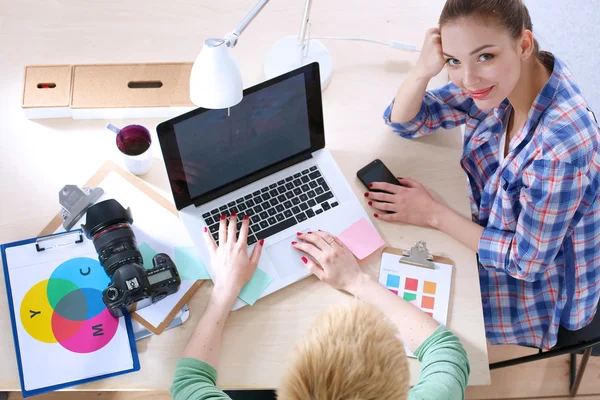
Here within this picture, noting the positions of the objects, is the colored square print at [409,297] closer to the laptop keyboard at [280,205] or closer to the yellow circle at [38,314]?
the laptop keyboard at [280,205]

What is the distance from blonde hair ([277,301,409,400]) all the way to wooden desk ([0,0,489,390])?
425 millimetres

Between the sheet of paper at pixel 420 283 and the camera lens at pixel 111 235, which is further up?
the camera lens at pixel 111 235

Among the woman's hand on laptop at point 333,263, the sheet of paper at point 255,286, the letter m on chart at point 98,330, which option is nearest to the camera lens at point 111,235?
the letter m on chart at point 98,330

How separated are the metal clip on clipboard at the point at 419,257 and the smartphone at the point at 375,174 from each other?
17 cm

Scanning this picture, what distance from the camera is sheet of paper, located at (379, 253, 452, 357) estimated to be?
1.28m

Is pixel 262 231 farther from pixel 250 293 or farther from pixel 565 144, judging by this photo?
pixel 565 144

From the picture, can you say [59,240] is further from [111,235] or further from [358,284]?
[358,284]

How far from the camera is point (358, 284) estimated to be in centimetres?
127

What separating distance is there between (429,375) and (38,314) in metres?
0.78

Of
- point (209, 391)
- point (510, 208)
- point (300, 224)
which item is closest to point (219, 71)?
A: point (300, 224)

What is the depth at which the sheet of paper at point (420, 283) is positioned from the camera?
1.28m

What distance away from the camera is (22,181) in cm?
138

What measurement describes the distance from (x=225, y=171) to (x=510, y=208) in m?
0.62

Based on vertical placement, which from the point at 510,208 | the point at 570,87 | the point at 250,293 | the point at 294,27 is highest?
the point at 294,27
